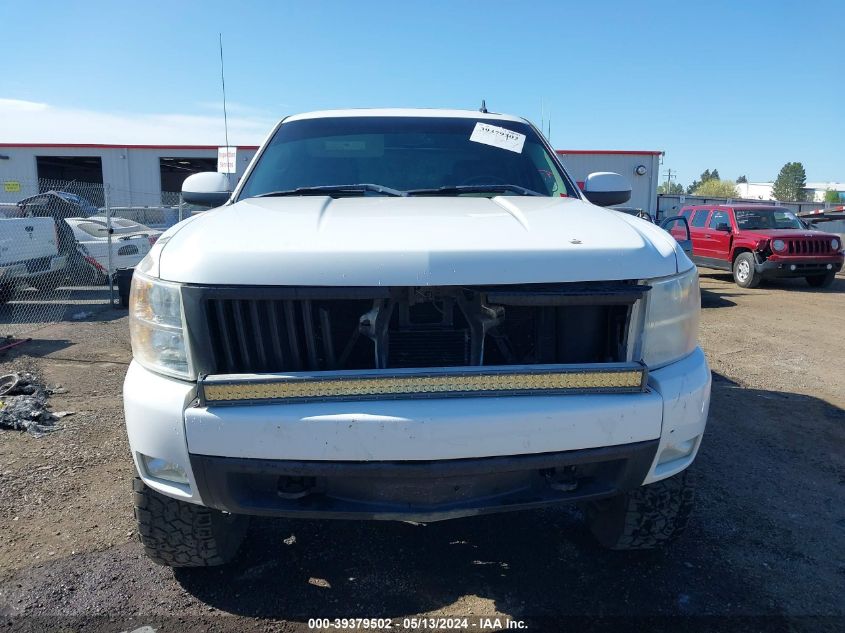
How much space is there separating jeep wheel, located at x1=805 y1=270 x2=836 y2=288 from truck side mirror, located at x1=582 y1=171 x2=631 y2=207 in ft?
36.4

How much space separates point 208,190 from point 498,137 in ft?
5.47

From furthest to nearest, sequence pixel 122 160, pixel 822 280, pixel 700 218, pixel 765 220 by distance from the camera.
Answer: pixel 122 160
pixel 700 218
pixel 765 220
pixel 822 280

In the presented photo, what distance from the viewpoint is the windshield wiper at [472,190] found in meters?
3.07

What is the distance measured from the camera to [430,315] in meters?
2.33

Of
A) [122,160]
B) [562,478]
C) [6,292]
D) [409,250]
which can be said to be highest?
[409,250]

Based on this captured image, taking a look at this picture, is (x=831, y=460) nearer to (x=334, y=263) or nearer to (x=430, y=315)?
(x=430, y=315)

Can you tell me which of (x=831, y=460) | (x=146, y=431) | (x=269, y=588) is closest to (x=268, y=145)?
(x=146, y=431)

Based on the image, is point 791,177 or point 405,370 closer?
point 405,370

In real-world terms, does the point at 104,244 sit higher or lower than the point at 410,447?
lower

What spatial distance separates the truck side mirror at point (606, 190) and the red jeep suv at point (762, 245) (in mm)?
10176

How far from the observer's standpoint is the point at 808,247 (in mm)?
12141

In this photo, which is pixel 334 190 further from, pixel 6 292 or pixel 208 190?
pixel 6 292

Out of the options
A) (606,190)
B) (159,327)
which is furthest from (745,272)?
(159,327)

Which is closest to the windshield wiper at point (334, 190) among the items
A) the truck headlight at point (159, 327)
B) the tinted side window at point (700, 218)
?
the truck headlight at point (159, 327)
